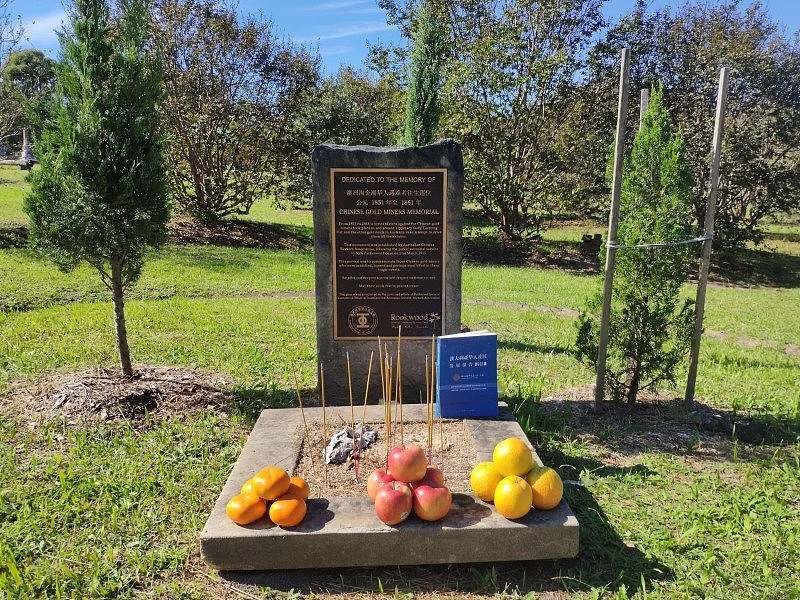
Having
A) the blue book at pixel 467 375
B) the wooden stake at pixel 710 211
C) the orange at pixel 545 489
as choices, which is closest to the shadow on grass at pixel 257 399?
the blue book at pixel 467 375

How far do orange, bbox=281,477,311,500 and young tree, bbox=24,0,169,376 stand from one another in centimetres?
302

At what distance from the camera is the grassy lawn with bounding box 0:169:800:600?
339cm

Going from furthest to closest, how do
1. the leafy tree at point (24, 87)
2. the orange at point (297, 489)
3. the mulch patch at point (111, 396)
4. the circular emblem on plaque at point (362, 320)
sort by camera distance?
the circular emblem on plaque at point (362, 320), the leafy tree at point (24, 87), the mulch patch at point (111, 396), the orange at point (297, 489)

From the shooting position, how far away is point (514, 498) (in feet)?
11.2

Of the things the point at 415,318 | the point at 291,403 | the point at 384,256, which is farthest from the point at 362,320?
the point at 291,403

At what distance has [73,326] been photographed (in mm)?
7953

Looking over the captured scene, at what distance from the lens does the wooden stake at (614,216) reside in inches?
200

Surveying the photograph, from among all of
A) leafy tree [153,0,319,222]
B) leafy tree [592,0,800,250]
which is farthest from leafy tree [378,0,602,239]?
leafy tree [153,0,319,222]

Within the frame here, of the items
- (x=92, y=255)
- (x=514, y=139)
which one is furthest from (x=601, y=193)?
(x=92, y=255)

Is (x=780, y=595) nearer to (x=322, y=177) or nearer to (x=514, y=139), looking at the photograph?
(x=322, y=177)

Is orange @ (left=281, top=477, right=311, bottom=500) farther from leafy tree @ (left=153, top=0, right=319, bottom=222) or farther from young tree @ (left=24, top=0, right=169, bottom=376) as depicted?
leafy tree @ (left=153, top=0, right=319, bottom=222)

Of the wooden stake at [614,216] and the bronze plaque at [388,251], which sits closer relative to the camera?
the wooden stake at [614,216]

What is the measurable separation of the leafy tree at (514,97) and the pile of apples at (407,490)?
1430cm

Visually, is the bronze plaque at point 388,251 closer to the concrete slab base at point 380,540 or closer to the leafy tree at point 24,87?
the concrete slab base at point 380,540
